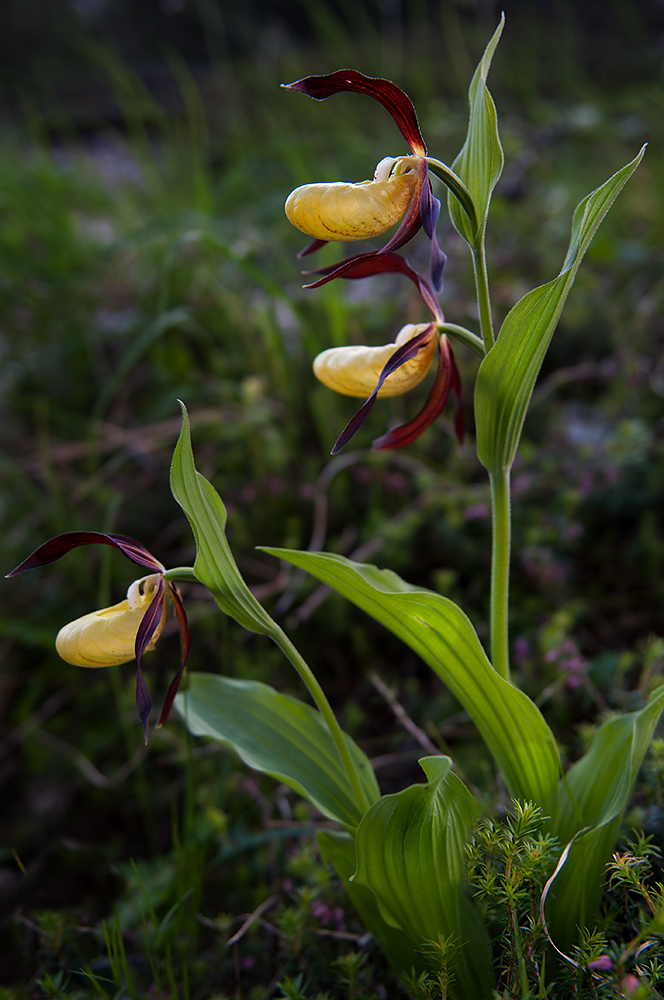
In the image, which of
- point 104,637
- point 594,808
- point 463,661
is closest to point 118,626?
point 104,637

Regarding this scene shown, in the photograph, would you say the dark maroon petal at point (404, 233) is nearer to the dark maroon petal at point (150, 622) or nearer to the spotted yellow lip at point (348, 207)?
the spotted yellow lip at point (348, 207)

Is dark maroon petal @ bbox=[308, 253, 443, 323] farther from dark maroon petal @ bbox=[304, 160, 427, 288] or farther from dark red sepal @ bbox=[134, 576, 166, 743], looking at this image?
dark red sepal @ bbox=[134, 576, 166, 743]

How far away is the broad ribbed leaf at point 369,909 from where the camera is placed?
737 millimetres

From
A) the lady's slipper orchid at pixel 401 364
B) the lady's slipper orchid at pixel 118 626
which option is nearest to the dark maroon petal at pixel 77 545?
the lady's slipper orchid at pixel 118 626

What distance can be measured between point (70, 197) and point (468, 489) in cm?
213

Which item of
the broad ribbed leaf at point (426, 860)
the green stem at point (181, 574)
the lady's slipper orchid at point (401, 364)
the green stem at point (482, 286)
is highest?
the green stem at point (482, 286)

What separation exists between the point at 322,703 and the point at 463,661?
16 centimetres

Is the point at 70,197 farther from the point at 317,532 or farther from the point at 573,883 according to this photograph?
the point at 573,883

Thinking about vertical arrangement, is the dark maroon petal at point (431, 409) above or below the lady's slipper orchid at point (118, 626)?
above

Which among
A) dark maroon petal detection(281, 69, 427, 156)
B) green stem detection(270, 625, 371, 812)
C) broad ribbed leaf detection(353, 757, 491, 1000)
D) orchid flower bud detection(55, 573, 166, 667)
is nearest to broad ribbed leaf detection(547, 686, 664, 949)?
broad ribbed leaf detection(353, 757, 491, 1000)

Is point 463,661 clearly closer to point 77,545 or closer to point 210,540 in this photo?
point 210,540

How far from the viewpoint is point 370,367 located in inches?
29.3

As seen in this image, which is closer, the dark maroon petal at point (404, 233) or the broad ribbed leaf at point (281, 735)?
the dark maroon petal at point (404, 233)

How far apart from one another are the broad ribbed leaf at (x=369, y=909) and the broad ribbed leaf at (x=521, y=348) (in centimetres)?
50
